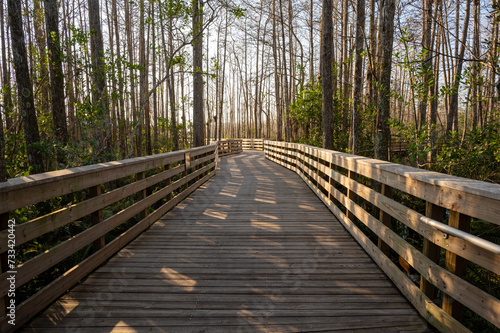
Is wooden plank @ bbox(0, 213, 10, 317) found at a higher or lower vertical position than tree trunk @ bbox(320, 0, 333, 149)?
lower

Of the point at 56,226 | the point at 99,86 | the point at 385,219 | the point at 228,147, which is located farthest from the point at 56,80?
the point at 228,147

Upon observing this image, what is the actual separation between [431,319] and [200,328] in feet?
5.80

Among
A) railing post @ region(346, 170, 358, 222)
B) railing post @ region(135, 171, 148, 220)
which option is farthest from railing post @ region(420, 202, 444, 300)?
railing post @ region(135, 171, 148, 220)

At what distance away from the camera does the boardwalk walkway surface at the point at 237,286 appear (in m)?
2.56

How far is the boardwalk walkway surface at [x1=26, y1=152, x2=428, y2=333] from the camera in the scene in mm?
2557

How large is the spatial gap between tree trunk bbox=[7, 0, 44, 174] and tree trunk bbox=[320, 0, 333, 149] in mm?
7854

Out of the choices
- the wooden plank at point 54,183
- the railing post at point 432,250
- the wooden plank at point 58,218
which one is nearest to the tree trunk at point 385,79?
the railing post at point 432,250

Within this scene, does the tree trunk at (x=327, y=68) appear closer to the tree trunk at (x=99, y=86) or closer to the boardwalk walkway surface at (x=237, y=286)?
the boardwalk walkway surface at (x=237, y=286)

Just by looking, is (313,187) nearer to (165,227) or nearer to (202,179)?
(202,179)

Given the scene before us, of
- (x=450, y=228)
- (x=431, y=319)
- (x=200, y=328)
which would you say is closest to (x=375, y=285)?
(x=431, y=319)

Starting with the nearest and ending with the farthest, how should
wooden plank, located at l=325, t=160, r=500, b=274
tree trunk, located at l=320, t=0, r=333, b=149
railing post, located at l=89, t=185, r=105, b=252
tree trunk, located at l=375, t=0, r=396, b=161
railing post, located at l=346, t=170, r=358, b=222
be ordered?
wooden plank, located at l=325, t=160, r=500, b=274, railing post, located at l=89, t=185, r=105, b=252, railing post, located at l=346, t=170, r=358, b=222, tree trunk, located at l=375, t=0, r=396, b=161, tree trunk, located at l=320, t=0, r=333, b=149

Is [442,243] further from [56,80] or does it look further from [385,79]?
[56,80]

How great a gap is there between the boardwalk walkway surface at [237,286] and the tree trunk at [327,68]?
5.96 m

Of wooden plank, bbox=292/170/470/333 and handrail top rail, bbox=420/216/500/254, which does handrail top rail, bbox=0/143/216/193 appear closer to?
handrail top rail, bbox=420/216/500/254
